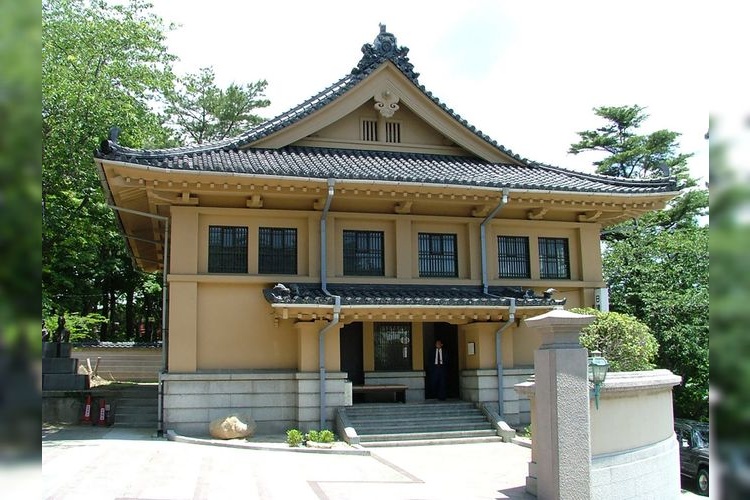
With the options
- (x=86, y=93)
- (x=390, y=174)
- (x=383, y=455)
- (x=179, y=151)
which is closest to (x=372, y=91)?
(x=390, y=174)

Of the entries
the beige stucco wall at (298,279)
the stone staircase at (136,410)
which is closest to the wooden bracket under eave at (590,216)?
the beige stucco wall at (298,279)

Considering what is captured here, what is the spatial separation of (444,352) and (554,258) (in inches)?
173

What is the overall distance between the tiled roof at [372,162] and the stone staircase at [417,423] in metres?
5.97

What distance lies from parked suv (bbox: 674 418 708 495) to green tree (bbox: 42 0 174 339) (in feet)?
59.2

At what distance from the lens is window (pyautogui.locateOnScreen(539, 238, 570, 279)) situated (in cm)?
1967

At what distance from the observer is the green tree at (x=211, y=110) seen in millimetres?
41406

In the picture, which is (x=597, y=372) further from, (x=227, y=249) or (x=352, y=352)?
(x=227, y=249)

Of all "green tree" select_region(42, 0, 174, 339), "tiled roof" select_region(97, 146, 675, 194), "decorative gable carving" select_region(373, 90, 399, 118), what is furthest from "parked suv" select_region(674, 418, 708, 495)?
"green tree" select_region(42, 0, 174, 339)

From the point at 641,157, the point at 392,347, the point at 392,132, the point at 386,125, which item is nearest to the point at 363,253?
the point at 392,347

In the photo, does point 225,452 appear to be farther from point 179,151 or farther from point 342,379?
point 179,151

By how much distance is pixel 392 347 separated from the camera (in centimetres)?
1894

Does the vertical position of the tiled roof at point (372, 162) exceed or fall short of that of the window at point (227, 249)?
it exceeds it

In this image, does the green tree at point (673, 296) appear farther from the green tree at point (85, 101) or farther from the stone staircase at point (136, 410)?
the green tree at point (85, 101)

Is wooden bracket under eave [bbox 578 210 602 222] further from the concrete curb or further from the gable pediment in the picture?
the concrete curb
